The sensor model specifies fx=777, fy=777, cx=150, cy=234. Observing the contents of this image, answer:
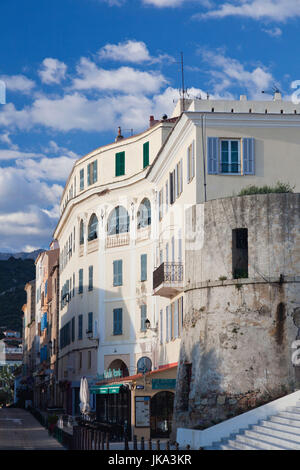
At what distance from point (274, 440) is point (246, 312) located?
5450 mm

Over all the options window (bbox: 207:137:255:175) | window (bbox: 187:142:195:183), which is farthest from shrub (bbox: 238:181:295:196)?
window (bbox: 187:142:195:183)

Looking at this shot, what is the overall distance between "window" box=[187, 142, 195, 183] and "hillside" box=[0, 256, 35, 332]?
112750 millimetres

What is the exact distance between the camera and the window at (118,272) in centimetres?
4541

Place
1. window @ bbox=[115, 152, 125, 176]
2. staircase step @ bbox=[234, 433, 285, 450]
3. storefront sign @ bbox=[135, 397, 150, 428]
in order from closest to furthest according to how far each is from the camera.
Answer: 1. staircase step @ bbox=[234, 433, 285, 450]
2. storefront sign @ bbox=[135, 397, 150, 428]
3. window @ bbox=[115, 152, 125, 176]

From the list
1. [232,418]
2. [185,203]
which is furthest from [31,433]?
[232,418]

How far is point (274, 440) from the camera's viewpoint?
2055cm

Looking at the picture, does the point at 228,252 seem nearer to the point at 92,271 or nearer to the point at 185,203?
the point at 185,203

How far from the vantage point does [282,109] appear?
3259 cm

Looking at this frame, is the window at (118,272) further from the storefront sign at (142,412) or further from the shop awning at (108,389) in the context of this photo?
the storefront sign at (142,412)

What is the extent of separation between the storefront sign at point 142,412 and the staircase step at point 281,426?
28.0 ft

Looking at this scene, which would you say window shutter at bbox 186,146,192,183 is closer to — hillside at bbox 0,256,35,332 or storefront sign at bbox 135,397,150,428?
storefront sign at bbox 135,397,150,428

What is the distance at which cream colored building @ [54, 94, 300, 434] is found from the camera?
3047 cm

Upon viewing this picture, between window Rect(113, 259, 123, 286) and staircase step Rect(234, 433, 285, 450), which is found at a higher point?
window Rect(113, 259, 123, 286)

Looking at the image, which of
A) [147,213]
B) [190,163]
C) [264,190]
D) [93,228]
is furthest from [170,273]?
[93,228]
